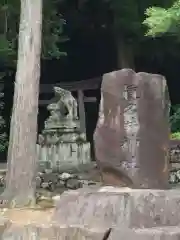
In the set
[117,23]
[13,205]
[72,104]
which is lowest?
[13,205]

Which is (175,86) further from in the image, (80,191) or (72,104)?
(80,191)

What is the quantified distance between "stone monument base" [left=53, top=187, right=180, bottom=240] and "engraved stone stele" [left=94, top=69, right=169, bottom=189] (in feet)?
1.84

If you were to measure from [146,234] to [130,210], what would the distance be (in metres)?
0.43

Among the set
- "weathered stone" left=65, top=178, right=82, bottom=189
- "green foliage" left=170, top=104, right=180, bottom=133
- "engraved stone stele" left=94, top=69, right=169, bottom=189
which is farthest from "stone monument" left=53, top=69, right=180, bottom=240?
"green foliage" left=170, top=104, right=180, bottom=133

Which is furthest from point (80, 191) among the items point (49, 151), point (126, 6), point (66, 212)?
point (126, 6)

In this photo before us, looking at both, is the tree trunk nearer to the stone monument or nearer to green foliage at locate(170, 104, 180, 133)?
the stone monument

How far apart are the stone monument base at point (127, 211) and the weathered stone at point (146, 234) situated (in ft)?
0.03

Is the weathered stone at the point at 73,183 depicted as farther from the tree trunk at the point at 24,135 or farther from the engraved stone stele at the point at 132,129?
the engraved stone stele at the point at 132,129

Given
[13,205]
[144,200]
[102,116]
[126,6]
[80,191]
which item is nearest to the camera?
[144,200]

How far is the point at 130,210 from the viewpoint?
17.8ft

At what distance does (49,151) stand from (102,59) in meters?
6.99

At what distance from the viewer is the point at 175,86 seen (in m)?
20.1

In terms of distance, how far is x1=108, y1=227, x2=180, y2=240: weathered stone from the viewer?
503cm

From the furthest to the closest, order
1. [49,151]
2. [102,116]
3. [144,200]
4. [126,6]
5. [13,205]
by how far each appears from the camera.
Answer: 1. [126,6]
2. [49,151]
3. [13,205]
4. [102,116]
5. [144,200]
